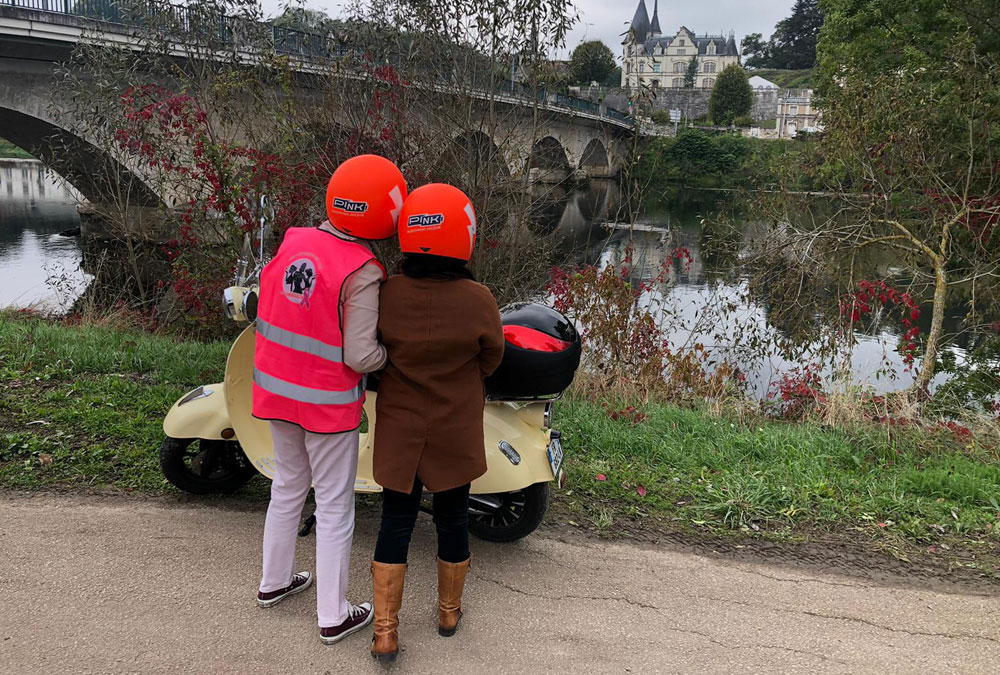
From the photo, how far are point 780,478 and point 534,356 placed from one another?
1.68 m

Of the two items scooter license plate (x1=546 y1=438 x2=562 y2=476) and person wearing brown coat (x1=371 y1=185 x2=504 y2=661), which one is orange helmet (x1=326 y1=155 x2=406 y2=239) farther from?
scooter license plate (x1=546 y1=438 x2=562 y2=476)

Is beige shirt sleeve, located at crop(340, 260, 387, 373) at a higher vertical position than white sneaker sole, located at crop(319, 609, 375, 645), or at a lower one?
higher

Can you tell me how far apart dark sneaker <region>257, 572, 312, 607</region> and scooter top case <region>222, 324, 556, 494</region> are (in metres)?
0.36

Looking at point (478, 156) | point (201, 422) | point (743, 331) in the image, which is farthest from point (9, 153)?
point (201, 422)

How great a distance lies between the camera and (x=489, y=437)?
2836 millimetres

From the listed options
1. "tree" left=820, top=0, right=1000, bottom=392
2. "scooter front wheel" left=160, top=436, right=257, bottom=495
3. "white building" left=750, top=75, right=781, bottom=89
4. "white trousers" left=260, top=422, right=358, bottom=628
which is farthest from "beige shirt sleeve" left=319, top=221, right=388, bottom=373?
"white building" left=750, top=75, right=781, bottom=89

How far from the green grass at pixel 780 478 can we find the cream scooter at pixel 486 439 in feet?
1.71

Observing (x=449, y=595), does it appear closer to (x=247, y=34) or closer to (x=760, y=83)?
(x=247, y=34)

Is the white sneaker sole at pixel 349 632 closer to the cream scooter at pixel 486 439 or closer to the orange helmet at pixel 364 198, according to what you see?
the cream scooter at pixel 486 439

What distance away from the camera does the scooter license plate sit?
112 inches

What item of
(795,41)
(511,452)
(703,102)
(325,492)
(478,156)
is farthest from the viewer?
(795,41)

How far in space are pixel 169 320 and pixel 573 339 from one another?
250 inches

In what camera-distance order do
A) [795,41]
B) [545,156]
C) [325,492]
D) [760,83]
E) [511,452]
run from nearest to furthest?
[325,492] → [511,452] → [545,156] → [760,83] → [795,41]

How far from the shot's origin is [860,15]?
1473cm
